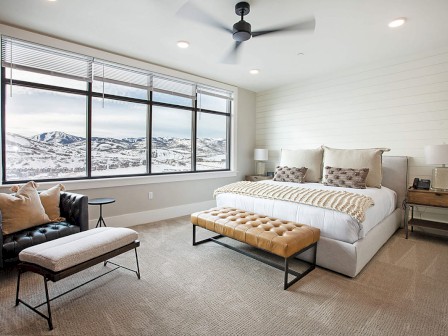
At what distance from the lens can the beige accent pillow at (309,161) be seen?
4414mm

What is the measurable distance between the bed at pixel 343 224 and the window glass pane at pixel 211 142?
5.16 ft

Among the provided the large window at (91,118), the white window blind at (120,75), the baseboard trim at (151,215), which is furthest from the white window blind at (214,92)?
the baseboard trim at (151,215)

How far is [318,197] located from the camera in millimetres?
2871

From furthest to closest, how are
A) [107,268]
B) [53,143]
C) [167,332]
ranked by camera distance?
[53,143], [107,268], [167,332]

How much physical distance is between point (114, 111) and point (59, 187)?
5.00 ft

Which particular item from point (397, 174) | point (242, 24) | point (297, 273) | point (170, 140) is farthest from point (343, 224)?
point (170, 140)

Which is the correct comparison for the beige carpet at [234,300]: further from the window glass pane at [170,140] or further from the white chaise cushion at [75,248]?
the window glass pane at [170,140]

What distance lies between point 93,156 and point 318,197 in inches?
129

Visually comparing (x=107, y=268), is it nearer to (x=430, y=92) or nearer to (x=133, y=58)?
(x=133, y=58)

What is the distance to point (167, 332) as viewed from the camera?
1664 millimetres

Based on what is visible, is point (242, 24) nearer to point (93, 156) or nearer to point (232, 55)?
point (232, 55)

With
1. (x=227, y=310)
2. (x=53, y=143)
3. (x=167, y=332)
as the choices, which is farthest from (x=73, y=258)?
(x=53, y=143)

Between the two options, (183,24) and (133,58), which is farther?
(133,58)

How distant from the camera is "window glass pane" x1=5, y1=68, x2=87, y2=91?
10.0 ft
